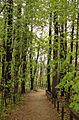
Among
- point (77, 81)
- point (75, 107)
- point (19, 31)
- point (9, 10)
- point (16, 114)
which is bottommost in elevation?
point (16, 114)

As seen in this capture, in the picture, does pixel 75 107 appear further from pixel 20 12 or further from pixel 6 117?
pixel 20 12

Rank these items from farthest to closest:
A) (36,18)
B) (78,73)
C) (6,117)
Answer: (36,18)
(6,117)
(78,73)

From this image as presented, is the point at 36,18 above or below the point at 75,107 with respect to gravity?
above

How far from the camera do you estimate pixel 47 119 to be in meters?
15.5

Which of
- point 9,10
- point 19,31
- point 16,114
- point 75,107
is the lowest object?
point 16,114

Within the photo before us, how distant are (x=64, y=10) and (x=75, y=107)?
29.5ft

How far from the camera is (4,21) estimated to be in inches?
663

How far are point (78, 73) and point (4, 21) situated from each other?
955 cm

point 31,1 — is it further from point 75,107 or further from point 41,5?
point 75,107

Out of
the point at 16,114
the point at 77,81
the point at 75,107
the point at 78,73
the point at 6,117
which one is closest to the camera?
the point at 75,107

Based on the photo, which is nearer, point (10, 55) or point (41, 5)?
point (41, 5)

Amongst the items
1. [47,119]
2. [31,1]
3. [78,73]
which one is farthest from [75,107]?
[31,1]

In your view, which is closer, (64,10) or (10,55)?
(64,10)

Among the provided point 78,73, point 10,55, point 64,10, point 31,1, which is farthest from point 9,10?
point 78,73
